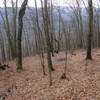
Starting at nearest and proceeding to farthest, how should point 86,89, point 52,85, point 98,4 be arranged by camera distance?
point 86,89 → point 52,85 → point 98,4

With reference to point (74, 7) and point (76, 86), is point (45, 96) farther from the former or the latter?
point (74, 7)

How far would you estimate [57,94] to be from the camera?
6.06 m

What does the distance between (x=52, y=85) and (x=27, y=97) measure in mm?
1351

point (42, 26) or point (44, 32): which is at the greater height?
point (42, 26)

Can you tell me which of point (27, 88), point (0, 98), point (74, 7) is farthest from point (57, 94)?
point (74, 7)

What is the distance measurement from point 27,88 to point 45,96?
5.15 ft

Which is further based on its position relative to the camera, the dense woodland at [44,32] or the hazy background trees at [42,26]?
the hazy background trees at [42,26]

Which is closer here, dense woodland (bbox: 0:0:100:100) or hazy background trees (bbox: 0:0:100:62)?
dense woodland (bbox: 0:0:100:100)

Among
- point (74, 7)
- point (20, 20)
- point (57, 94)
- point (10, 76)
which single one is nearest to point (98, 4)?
point (74, 7)

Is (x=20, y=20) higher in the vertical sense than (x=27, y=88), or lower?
higher

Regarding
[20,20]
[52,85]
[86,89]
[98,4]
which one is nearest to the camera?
[86,89]

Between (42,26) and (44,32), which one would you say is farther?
(42,26)

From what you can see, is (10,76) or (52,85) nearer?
(52,85)

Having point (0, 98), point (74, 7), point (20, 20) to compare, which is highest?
point (74, 7)
